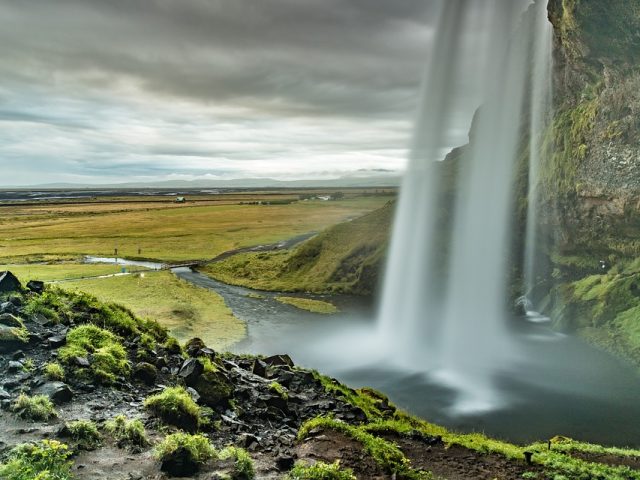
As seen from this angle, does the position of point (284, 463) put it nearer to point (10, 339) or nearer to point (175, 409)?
point (175, 409)

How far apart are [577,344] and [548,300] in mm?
10323

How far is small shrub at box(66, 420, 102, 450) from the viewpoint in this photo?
453 inches

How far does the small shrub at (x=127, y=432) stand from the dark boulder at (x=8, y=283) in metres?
10.8

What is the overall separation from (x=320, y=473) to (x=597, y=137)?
4687 centimetres

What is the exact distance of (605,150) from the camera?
44094mm

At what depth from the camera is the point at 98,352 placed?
53.8 ft

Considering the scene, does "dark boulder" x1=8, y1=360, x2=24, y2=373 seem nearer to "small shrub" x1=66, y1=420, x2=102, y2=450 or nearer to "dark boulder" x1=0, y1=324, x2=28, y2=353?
"dark boulder" x1=0, y1=324, x2=28, y2=353

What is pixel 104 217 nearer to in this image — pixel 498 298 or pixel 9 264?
pixel 9 264

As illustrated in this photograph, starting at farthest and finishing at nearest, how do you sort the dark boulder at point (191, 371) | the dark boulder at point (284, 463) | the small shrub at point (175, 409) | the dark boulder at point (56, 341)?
1. the dark boulder at point (191, 371)
2. the dark boulder at point (56, 341)
3. the small shrub at point (175, 409)
4. the dark boulder at point (284, 463)

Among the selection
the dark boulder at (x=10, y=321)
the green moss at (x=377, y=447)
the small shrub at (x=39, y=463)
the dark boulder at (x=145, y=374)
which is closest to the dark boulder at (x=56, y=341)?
the dark boulder at (x=10, y=321)

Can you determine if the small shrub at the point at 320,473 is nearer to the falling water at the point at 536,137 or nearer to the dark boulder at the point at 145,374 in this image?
the dark boulder at the point at 145,374

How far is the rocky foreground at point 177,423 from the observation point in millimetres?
11195

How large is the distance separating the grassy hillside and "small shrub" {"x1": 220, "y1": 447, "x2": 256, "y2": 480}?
44.9 m

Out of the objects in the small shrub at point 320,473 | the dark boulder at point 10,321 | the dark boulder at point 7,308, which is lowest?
the small shrub at point 320,473
